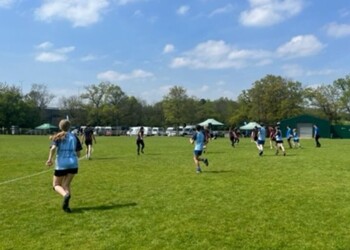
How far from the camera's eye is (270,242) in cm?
679

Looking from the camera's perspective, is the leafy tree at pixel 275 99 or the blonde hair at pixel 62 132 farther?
the leafy tree at pixel 275 99

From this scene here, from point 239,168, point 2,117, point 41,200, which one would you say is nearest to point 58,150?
point 41,200

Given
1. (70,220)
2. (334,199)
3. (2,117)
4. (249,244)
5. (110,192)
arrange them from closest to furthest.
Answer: (249,244)
(70,220)
(334,199)
(110,192)
(2,117)

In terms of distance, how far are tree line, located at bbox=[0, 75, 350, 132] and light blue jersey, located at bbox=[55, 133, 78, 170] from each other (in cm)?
8062

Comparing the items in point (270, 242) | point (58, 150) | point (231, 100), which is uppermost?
point (231, 100)

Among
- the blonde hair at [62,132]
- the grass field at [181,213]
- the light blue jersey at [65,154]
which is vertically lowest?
the grass field at [181,213]

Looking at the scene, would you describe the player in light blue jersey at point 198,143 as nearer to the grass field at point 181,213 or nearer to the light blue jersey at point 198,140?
the light blue jersey at point 198,140

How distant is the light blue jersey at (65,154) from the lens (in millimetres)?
9593

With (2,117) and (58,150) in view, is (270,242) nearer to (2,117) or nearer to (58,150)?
(58,150)

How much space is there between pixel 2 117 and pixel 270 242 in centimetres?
10654

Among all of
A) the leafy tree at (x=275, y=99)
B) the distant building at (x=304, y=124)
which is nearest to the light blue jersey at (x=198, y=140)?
the distant building at (x=304, y=124)

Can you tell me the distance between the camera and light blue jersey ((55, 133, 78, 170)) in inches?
378

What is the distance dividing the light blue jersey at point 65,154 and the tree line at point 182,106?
80.6m

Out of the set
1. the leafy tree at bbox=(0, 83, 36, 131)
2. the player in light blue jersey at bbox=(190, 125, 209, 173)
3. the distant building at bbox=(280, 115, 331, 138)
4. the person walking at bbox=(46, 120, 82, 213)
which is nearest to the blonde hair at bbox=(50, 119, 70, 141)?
the person walking at bbox=(46, 120, 82, 213)
